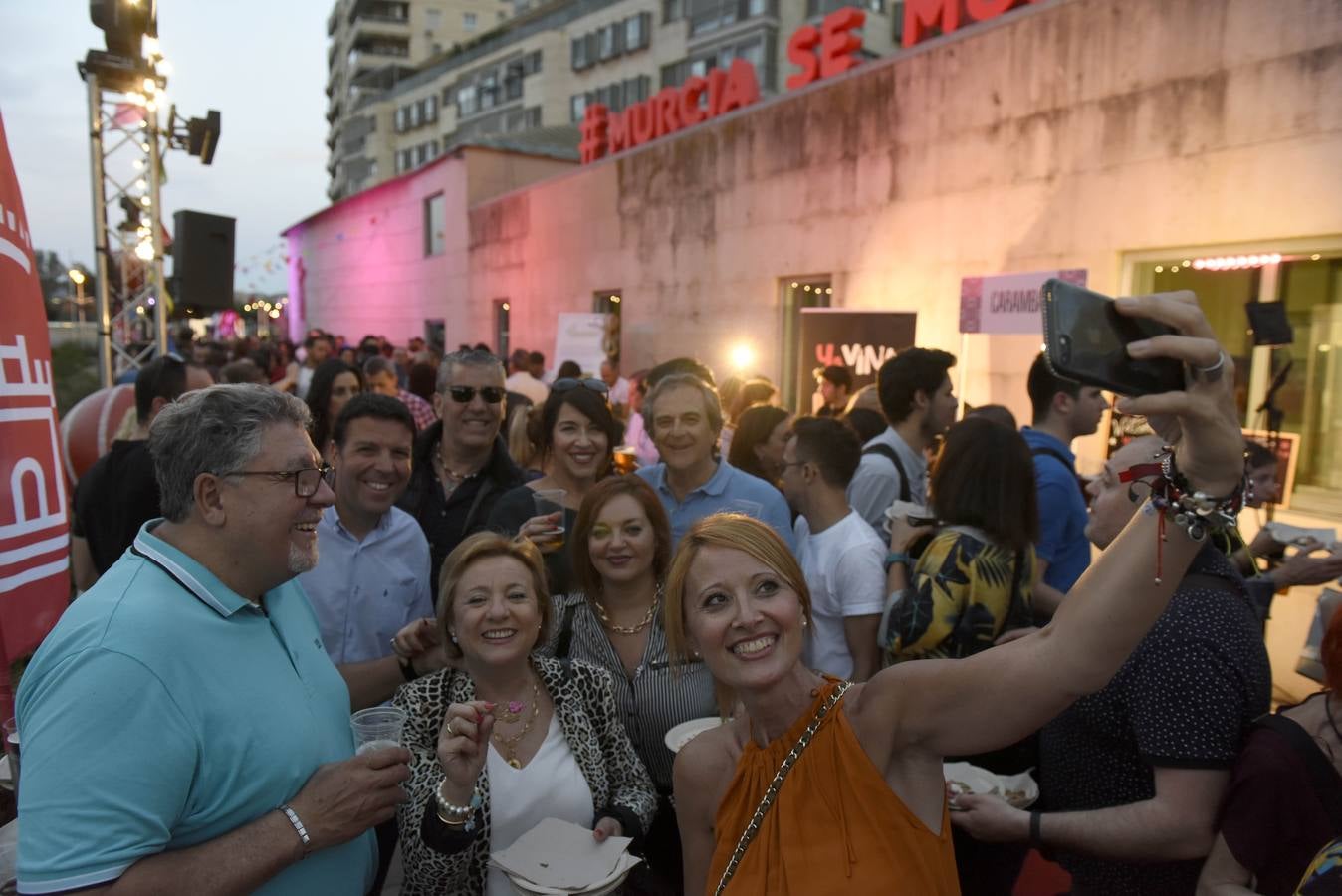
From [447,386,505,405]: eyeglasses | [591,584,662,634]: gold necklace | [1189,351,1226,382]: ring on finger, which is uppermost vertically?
[1189,351,1226,382]: ring on finger

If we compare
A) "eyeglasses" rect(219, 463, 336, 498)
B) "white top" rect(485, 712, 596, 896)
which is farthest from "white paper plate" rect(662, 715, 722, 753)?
"eyeglasses" rect(219, 463, 336, 498)

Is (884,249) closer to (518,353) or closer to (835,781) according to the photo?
(518,353)

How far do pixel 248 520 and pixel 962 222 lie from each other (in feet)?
25.9

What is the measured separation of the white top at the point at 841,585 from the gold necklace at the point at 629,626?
2.09 feet

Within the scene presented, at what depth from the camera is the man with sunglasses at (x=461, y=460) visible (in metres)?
3.90

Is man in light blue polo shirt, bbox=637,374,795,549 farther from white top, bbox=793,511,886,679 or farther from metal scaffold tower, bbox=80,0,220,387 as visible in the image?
metal scaffold tower, bbox=80,0,220,387

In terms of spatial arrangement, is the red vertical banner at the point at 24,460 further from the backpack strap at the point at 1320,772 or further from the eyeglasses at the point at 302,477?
the backpack strap at the point at 1320,772

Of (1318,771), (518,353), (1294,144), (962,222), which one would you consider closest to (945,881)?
(1318,771)

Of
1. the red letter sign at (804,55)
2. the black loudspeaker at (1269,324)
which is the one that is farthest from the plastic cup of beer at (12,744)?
the red letter sign at (804,55)

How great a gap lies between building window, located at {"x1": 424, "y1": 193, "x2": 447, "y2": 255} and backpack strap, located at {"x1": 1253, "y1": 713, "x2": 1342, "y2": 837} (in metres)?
22.1

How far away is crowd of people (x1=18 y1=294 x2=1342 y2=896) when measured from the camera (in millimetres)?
1361

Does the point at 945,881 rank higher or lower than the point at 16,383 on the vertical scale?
lower

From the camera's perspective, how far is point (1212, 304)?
20.9 ft

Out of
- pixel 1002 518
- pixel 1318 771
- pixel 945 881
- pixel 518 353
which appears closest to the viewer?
pixel 945 881
